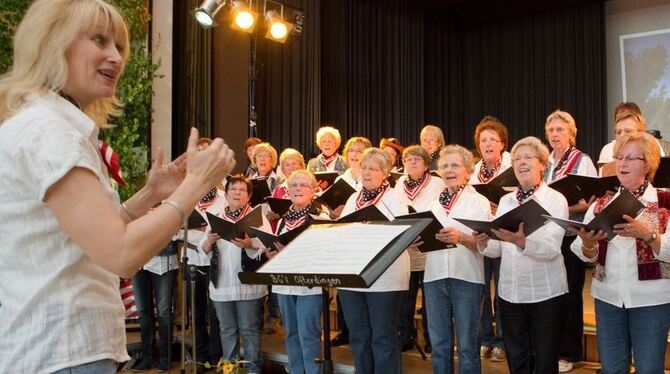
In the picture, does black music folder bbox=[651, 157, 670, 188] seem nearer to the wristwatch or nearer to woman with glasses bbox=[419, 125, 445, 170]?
the wristwatch

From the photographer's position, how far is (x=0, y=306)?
121 centimetres

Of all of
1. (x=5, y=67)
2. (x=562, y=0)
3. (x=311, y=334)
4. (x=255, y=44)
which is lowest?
(x=311, y=334)

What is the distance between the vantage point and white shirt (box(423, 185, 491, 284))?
148 inches

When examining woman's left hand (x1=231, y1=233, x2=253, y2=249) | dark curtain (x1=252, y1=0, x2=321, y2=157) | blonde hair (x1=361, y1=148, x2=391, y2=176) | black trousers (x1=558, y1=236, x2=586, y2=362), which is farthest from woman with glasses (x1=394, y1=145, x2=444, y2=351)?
dark curtain (x1=252, y1=0, x2=321, y2=157)

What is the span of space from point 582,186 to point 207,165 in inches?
111

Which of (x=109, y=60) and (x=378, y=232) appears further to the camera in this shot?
(x=378, y=232)

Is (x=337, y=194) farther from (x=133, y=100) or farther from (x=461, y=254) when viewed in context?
(x=133, y=100)

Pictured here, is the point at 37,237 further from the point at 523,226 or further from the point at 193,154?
the point at 523,226

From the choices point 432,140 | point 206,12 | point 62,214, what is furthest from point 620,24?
point 62,214

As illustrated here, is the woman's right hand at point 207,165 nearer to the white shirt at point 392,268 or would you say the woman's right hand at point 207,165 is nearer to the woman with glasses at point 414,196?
the white shirt at point 392,268

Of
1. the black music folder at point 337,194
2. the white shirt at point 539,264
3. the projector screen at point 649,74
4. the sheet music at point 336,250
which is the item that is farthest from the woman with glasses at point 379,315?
the projector screen at point 649,74

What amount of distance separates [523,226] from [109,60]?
2.32 meters

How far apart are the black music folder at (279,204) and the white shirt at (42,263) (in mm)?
3419

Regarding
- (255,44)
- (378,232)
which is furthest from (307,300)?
(255,44)
